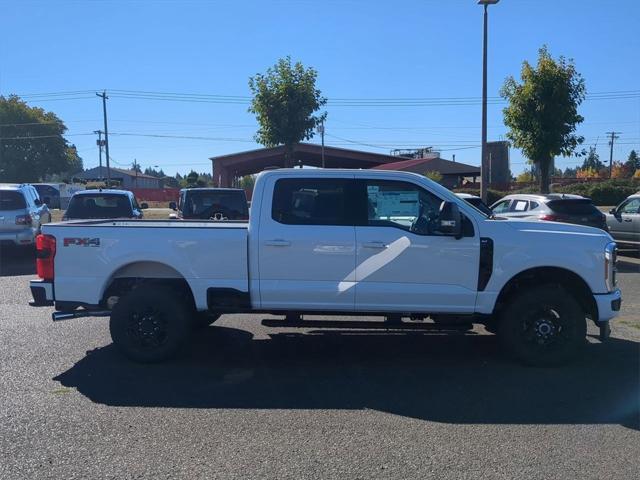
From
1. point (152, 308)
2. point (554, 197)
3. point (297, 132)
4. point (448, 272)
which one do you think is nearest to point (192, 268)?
point (152, 308)

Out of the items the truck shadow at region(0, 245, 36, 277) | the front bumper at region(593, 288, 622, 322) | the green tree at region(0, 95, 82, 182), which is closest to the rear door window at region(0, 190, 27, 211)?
the truck shadow at region(0, 245, 36, 277)

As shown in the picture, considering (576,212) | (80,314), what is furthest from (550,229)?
(576,212)

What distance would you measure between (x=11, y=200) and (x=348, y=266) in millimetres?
10873

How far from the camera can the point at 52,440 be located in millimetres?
4602

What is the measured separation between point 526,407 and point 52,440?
3965 millimetres

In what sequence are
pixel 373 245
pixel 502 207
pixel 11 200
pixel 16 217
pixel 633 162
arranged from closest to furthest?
1. pixel 373 245
2. pixel 16 217
3. pixel 11 200
4. pixel 502 207
5. pixel 633 162

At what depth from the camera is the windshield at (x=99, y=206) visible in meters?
13.6

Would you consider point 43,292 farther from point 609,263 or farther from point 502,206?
point 502,206

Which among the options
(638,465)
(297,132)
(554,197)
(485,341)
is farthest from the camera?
(297,132)

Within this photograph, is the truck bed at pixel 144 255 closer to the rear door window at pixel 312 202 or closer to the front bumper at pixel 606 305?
the rear door window at pixel 312 202

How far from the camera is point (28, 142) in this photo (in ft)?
233

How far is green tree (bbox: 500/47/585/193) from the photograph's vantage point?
65.3ft

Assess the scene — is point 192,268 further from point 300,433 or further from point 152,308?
point 300,433

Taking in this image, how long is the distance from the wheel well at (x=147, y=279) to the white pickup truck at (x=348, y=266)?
17 millimetres
